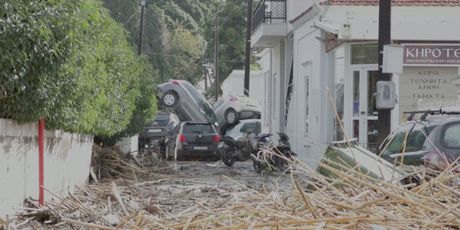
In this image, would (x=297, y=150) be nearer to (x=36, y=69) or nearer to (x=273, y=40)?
(x=273, y=40)

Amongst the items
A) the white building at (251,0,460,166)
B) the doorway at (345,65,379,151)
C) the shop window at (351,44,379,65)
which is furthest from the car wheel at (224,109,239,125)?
the shop window at (351,44,379,65)

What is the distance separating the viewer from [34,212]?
10727mm

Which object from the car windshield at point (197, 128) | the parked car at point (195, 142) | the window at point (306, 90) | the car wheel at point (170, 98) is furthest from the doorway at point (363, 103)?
the car wheel at point (170, 98)

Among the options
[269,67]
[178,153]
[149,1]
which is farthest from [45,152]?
[149,1]

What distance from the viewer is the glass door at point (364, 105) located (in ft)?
74.0

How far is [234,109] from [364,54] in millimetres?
16499

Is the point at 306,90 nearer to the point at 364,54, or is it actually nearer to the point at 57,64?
the point at 364,54

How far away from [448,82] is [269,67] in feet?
50.4

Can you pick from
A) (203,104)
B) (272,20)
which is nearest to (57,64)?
(272,20)

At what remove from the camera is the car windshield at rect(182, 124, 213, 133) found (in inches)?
1209

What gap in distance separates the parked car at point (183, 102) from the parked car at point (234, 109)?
153 inches

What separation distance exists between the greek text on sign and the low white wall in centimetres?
1007

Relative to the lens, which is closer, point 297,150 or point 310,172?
point 310,172

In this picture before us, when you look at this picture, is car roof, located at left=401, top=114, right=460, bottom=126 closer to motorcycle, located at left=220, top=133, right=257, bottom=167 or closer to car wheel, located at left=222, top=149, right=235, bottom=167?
motorcycle, located at left=220, top=133, right=257, bottom=167
